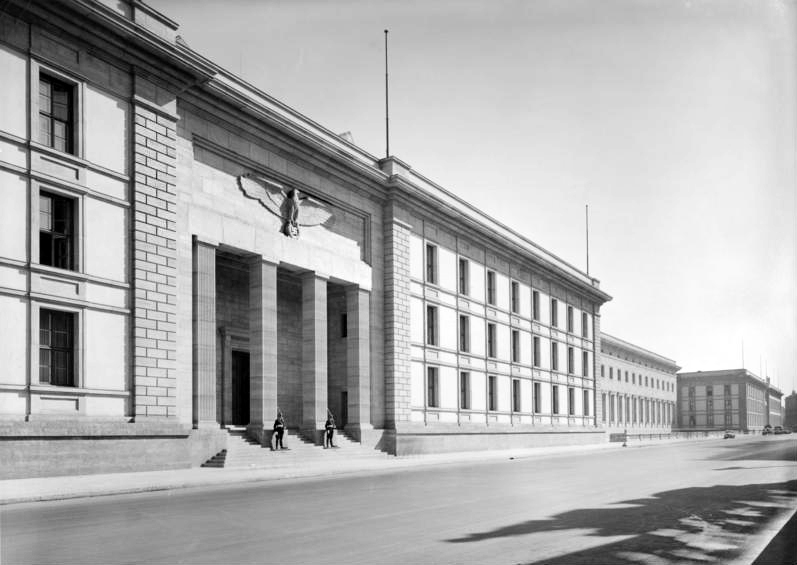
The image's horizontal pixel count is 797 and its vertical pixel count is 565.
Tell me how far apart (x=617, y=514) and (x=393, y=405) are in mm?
22330

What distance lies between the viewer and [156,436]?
21.0 m

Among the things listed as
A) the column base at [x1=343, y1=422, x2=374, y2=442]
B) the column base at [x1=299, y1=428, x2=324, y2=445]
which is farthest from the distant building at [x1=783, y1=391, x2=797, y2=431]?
the column base at [x1=299, y1=428, x2=324, y2=445]

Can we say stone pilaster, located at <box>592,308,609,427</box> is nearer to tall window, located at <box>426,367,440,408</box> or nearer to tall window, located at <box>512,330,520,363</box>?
tall window, located at <box>512,330,520,363</box>

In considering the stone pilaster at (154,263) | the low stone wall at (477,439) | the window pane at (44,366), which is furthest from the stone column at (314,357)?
the window pane at (44,366)

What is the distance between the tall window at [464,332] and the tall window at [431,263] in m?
3.71

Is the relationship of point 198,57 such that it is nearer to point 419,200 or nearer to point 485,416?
point 419,200

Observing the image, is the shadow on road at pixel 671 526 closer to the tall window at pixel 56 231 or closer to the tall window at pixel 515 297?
the tall window at pixel 56 231

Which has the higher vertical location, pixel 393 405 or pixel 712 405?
pixel 393 405

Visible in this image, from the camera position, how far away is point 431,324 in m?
37.8

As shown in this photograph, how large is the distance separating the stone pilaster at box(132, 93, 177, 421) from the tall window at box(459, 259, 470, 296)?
21.3 metres

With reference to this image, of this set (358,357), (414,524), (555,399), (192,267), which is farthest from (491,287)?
(414,524)

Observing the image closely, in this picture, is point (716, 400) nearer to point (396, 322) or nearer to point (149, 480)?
point (396, 322)

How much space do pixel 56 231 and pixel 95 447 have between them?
5786mm

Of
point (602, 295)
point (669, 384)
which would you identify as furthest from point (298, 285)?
point (669, 384)
